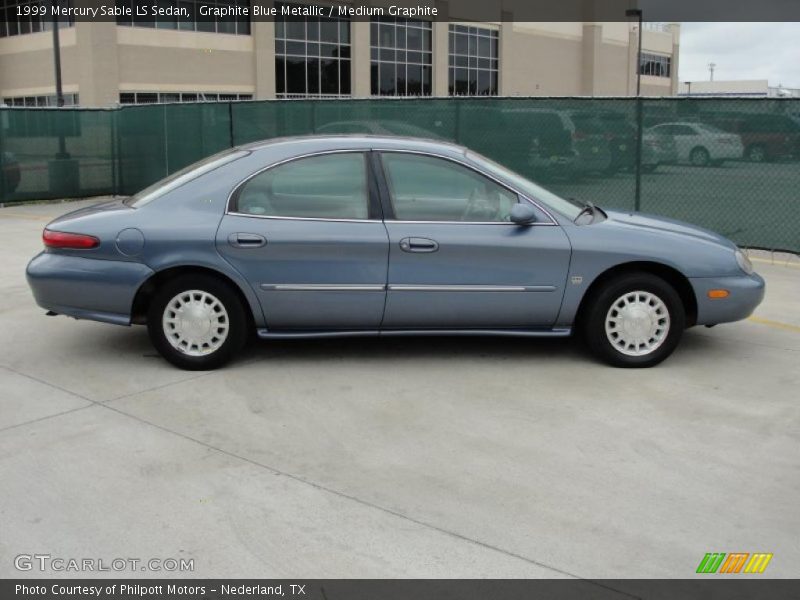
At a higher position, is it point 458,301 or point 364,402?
point 458,301

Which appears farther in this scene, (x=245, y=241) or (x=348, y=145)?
(x=348, y=145)

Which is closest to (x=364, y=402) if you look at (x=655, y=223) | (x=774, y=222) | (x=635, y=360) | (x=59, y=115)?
(x=635, y=360)

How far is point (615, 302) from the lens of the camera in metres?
6.38

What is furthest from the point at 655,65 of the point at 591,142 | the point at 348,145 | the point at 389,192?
the point at 389,192

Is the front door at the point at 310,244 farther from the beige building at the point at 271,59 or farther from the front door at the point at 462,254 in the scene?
the beige building at the point at 271,59

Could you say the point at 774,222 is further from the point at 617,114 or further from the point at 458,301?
the point at 458,301

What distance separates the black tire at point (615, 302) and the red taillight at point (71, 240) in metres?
3.31

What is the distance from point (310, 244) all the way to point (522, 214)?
1.40m

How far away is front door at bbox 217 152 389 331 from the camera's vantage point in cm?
626

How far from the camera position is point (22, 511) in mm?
4223

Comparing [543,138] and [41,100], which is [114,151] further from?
[41,100]

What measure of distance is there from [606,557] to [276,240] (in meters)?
3.24

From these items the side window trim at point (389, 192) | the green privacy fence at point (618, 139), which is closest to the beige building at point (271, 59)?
the green privacy fence at point (618, 139)
